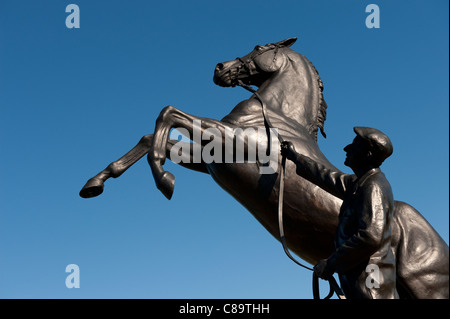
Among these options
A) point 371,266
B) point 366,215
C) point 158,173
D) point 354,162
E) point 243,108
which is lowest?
point 371,266

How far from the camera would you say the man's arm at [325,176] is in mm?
5633

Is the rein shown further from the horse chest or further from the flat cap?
the flat cap

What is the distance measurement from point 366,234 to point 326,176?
896 mm

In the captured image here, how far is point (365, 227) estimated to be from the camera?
5.03m

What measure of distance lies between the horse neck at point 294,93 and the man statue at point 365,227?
9.03 feet

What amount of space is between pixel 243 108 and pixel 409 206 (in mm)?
2204

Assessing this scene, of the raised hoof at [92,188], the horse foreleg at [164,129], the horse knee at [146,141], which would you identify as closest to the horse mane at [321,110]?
the horse foreleg at [164,129]

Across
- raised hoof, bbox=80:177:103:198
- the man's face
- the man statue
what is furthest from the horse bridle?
raised hoof, bbox=80:177:103:198

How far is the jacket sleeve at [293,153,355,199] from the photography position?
18.5ft

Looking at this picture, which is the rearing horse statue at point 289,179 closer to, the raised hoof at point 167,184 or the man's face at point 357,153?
the raised hoof at point 167,184

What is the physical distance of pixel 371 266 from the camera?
5141 mm
